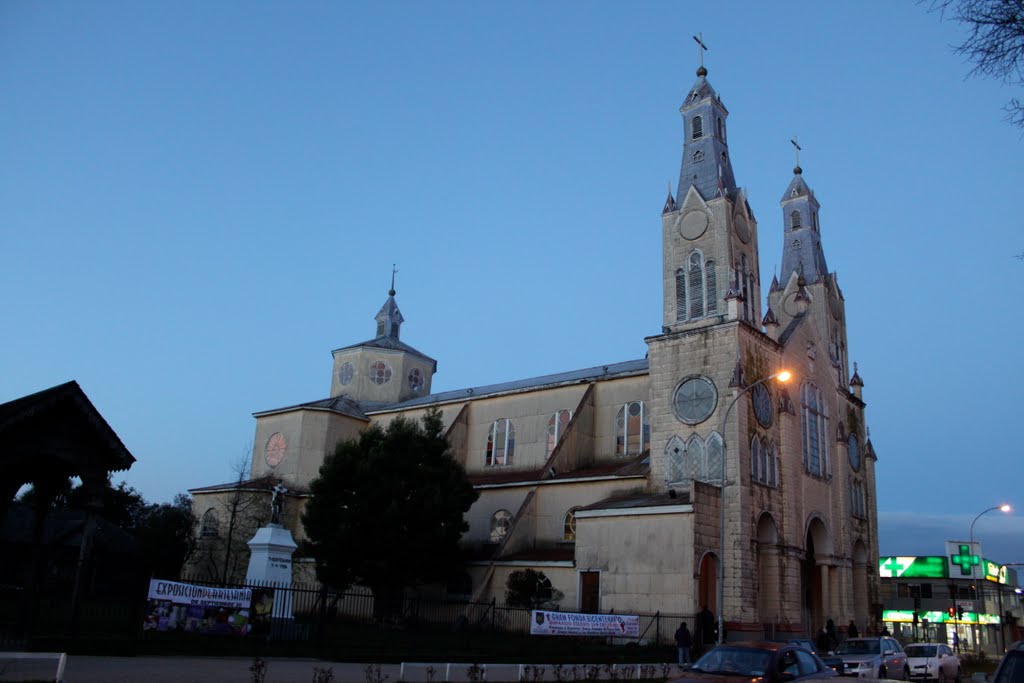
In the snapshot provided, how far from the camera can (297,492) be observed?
161 feet

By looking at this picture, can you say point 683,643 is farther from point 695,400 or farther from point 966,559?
point 966,559

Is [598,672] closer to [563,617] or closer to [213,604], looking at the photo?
[563,617]

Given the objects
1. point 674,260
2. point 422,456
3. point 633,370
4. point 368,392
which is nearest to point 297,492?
point 368,392

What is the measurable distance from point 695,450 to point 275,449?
28822 mm

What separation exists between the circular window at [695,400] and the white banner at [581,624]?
9.96m

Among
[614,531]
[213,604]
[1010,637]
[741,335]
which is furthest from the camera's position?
[1010,637]

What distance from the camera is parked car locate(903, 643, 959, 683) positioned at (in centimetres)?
2423

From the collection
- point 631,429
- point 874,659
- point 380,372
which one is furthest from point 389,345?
point 874,659

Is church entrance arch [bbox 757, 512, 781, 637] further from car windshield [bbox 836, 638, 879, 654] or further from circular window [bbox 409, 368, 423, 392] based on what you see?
circular window [bbox 409, 368, 423, 392]

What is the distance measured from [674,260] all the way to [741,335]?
6.28 metres

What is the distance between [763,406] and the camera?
36562mm

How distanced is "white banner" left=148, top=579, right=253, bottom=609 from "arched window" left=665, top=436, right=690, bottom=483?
67.9 ft

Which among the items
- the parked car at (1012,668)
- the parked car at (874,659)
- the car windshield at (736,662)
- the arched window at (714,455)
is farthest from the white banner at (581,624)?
the parked car at (1012,668)

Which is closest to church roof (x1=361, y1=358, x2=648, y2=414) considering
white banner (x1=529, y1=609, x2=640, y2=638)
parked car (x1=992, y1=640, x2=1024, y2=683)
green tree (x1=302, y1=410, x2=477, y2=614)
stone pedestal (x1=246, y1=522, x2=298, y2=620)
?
green tree (x1=302, y1=410, x2=477, y2=614)
